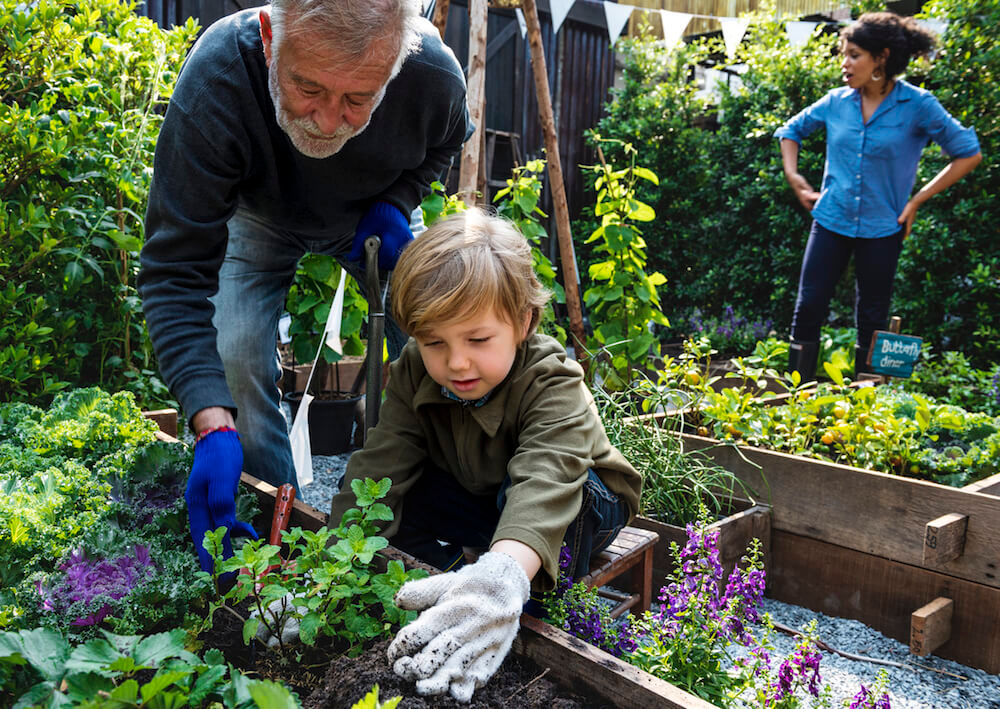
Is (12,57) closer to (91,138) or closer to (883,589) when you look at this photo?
(91,138)

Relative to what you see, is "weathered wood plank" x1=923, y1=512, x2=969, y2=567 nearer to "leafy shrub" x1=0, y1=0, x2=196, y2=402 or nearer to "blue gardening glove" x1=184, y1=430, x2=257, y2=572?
"blue gardening glove" x1=184, y1=430, x2=257, y2=572

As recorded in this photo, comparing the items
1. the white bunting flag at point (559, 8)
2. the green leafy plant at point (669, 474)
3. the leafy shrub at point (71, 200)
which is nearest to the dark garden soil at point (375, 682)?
the green leafy plant at point (669, 474)

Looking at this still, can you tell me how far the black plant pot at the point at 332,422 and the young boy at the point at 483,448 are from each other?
1940 mm

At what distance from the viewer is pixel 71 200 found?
261 cm

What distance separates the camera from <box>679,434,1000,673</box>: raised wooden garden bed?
1.92 metres

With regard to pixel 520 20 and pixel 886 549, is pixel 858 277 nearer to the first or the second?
pixel 886 549

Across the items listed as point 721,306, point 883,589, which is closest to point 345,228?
point 883,589

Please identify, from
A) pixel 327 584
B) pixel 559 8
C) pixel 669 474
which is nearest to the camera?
pixel 327 584

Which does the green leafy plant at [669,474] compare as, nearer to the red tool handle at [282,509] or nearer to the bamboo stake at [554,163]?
the bamboo stake at [554,163]

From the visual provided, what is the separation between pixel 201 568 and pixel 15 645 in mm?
580

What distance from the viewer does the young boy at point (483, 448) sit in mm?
1108

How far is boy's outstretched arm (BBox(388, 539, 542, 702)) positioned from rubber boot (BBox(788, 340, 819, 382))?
3.33 meters

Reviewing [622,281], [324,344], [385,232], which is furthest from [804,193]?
[385,232]

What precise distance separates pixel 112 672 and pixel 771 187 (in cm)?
628
